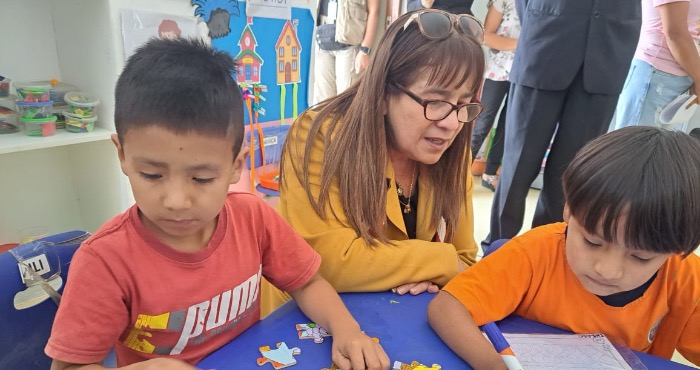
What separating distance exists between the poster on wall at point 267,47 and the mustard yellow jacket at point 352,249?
3.78 ft

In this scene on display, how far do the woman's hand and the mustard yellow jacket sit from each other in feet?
0.04

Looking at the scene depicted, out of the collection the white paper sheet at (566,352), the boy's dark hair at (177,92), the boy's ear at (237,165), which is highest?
the boy's dark hair at (177,92)

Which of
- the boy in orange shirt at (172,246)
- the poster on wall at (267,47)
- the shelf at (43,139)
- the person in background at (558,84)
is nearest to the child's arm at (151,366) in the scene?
the boy in orange shirt at (172,246)

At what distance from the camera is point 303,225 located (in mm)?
1085

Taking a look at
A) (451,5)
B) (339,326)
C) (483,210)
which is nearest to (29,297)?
(339,326)

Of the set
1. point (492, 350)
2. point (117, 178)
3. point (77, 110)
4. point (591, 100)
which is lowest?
point (117, 178)

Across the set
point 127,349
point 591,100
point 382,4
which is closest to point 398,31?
point 127,349

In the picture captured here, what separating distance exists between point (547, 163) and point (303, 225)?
1487 millimetres

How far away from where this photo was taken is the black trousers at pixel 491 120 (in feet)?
11.5

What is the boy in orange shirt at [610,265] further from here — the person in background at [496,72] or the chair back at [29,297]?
the person in background at [496,72]

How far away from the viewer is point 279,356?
0.75 meters

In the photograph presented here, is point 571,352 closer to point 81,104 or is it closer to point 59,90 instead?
point 81,104

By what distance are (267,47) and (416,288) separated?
70.1 inches

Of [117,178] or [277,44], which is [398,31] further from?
[277,44]
